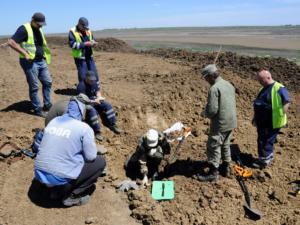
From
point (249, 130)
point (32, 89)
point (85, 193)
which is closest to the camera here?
point (85, 193)

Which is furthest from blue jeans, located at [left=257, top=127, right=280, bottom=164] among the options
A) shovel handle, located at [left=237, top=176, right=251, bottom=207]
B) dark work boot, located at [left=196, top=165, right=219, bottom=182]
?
dark work boot, located at [left=196, top=165, right=219, bottom=182]

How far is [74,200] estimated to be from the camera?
5.40 metres

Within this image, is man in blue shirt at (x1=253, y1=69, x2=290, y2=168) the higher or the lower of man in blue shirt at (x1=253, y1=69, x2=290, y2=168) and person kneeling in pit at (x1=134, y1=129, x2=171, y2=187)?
the higher

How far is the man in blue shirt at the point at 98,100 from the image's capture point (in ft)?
23.7

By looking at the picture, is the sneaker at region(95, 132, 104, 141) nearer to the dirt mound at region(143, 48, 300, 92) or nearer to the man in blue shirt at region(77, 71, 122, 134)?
the man in blue shirt at region(77, 71, 122, 134)

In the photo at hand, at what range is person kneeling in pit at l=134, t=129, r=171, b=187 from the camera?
6.42m

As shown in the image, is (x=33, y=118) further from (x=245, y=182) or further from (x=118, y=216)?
(x=245, y=182)

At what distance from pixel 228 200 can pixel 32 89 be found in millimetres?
4464

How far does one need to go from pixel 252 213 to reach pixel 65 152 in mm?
2842

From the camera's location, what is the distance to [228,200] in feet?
18.8

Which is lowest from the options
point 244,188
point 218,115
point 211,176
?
point 244,188

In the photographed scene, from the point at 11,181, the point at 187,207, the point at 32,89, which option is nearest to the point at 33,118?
the point at 32,89

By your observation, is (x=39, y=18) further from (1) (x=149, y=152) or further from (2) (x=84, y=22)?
(1) (x=149, y=152)

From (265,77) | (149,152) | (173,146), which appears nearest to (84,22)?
(173,146)
